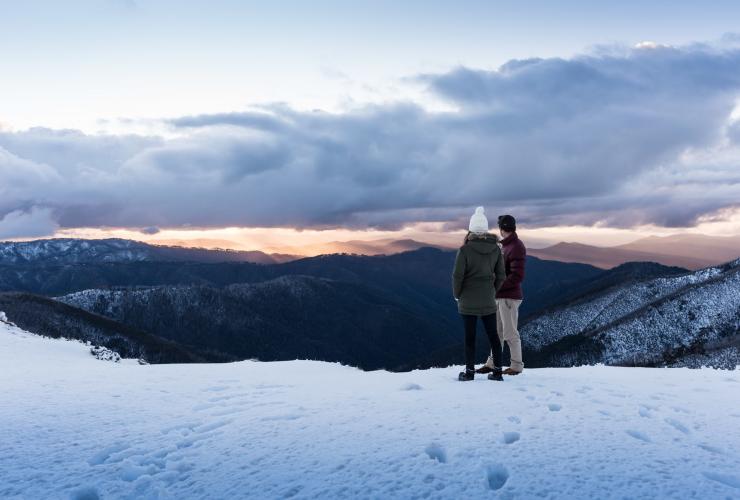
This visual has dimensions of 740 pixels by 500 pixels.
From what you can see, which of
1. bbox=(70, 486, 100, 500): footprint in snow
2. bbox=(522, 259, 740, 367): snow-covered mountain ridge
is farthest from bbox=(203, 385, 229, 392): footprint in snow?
bbox=(522, 259, 740, 367): snow-covered mountain ridge

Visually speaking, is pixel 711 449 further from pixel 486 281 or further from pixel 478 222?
pixel 478 222

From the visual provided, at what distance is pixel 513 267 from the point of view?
11.7m

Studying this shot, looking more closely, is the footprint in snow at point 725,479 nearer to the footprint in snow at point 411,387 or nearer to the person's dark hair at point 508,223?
the footprint in snow at point 411,387

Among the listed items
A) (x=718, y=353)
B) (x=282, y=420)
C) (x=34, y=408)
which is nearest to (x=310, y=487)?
(x=282, y=420)

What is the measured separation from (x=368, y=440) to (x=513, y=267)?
6.55 metres

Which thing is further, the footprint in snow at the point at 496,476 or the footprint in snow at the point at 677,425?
the footprint in snow at the point at 677,425

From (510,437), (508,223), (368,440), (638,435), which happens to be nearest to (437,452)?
(368,440)

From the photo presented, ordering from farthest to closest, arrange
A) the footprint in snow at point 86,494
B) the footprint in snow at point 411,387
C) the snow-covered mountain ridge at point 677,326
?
the snow-covered mountain ridge at point 677,326, the footprint in snow at point 411,387, the footprint in snow at point 86,494

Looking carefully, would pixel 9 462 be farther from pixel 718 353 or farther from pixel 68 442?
pixel 718 353

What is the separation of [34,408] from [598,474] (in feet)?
27.3

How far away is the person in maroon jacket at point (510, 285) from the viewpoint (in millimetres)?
11680

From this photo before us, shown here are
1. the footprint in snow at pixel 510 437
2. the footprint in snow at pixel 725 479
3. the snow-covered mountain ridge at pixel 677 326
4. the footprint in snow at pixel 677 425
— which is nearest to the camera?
the footprint in snow at pixel 725 479

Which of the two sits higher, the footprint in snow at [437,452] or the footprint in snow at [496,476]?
the footprint in snow at [437,452]

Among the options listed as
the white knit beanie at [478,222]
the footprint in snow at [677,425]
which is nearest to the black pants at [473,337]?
the white knit beanie at [478,222]
